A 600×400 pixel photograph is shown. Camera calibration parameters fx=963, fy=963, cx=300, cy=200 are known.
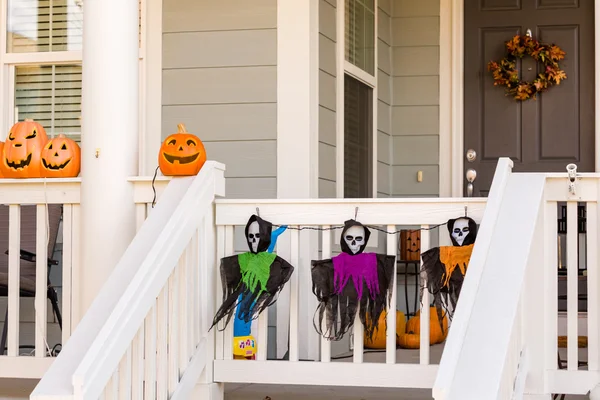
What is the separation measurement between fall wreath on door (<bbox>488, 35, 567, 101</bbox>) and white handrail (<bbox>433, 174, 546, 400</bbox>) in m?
2.71

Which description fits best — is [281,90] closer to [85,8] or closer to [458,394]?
[85,8]

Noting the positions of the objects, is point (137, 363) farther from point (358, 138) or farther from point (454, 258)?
point (358, 138)

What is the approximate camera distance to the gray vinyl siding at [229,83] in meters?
4.77

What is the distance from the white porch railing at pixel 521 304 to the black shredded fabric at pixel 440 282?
→ 0.26 metres

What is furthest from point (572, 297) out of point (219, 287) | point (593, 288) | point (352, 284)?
point (219, 287)

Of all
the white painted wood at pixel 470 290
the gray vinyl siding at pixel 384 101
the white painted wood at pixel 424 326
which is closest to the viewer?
the white painted wood at pixel 470 290

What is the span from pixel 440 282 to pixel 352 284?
1.04 ft

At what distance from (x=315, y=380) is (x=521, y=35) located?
319cm

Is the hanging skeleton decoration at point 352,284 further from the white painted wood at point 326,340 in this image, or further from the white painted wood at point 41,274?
the white painted wood at point 41,274

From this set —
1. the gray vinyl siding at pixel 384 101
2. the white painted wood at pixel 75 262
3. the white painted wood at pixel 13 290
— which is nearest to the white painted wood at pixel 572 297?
the white painted wood at pixel 75 262

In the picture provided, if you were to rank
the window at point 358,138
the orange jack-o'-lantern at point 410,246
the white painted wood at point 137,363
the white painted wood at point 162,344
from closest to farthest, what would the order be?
the white painted wood at point 137,363 < the white painted wood at point 162,344 < the window at point 358,138 < the orange jack-o'-lantern at point 410,246

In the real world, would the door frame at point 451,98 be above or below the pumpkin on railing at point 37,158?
above

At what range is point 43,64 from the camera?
5.22 metres

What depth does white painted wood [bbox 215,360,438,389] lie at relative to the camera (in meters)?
3.46
